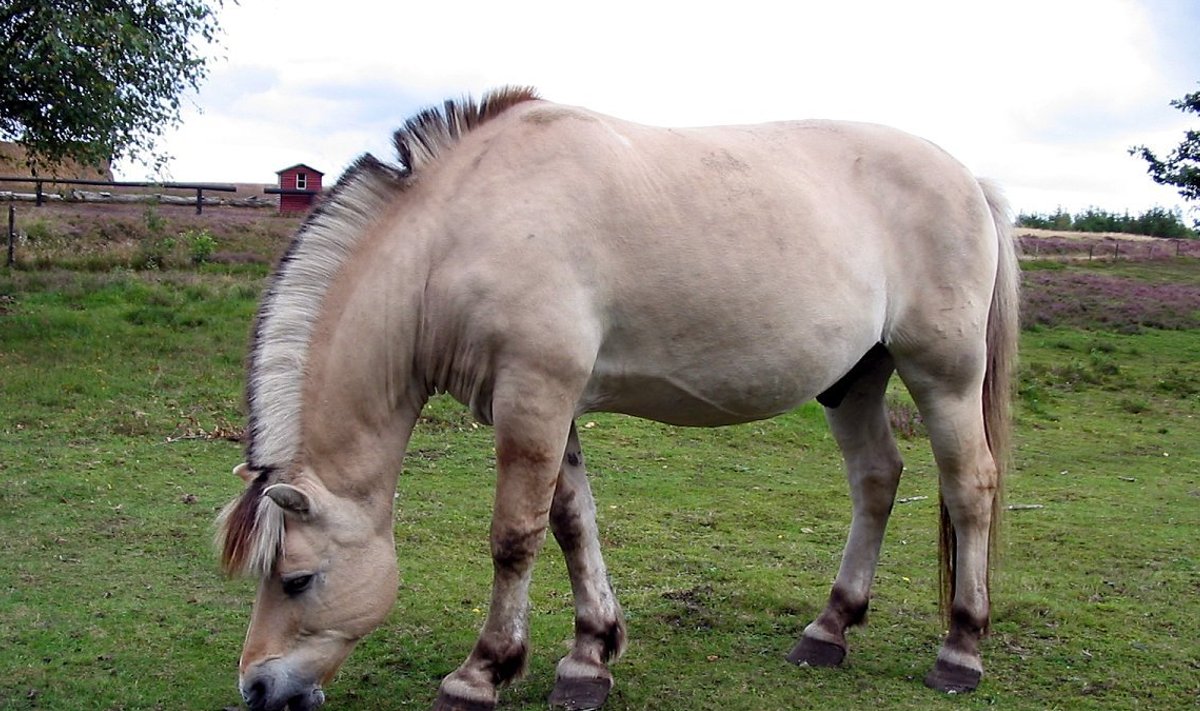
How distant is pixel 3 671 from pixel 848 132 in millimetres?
4069

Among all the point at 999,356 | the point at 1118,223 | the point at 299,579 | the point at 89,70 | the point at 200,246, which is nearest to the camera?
the point at 299,579

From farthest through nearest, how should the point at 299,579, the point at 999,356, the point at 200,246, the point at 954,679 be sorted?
the point at 200,246 < the point at 999,356 < the point at 954,679 < the point at 299,579

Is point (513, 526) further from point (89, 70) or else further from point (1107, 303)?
point (1107, 303)

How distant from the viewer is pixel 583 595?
4.19 m

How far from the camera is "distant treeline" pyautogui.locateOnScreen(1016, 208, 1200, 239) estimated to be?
168ft

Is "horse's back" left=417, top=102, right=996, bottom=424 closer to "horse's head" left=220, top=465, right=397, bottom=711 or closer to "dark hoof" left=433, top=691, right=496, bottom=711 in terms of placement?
"horse's head" left=220, top=465, right=397, bottom=711

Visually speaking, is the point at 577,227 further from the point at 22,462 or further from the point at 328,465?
the point at 22,462

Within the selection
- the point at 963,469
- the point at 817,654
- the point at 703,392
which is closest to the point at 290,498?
the point at 703,392

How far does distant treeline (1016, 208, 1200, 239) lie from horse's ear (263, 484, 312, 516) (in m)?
52.3

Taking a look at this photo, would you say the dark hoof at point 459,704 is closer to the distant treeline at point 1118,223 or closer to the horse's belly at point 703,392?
the horse's belly at point 703,392

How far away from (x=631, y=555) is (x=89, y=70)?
374 inches

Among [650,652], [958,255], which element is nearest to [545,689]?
[650,652]

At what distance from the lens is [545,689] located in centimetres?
418

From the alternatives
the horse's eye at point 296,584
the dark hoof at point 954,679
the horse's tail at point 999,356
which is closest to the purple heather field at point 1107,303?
the horse's tail at point 999,356
